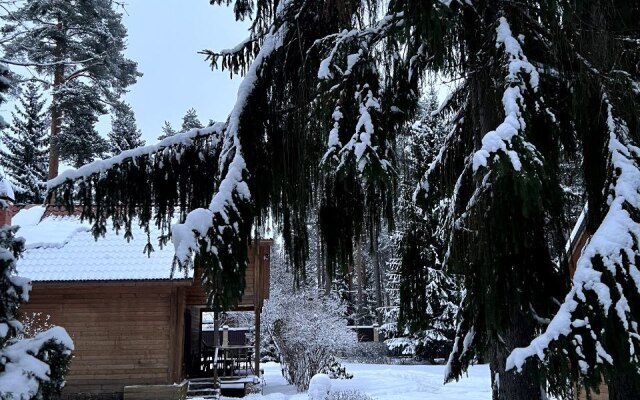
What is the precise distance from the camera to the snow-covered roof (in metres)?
12.3

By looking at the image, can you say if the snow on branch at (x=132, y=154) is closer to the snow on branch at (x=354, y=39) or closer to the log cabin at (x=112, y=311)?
the snow on branch at (x=354, y=39)

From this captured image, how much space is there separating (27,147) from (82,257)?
59.9 ft

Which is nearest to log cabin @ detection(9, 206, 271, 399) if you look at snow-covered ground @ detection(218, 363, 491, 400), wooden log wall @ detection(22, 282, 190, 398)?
wooden log wall @ detection(22, 282, 190, 398)

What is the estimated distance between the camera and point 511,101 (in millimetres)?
2623

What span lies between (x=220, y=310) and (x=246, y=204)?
599mm

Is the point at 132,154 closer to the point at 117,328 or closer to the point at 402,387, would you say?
the point at 117,328

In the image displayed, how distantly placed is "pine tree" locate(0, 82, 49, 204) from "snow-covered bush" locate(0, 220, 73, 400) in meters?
23.0

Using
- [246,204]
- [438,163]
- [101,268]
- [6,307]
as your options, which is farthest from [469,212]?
[101,268]

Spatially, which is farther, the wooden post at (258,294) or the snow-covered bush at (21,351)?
the wooden post at (258,294)

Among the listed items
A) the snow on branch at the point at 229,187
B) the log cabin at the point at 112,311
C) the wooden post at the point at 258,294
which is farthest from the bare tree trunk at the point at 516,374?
the wooden post at the point at 258,294

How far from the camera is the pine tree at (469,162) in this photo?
93.3 inches

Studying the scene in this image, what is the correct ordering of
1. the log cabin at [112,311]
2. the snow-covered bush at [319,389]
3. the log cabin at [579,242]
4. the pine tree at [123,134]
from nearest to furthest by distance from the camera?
the log cabin at [579,242] → the snow-covered bush at [319,389] → the log cabin at [112,311] → the pine tree at [123,134]

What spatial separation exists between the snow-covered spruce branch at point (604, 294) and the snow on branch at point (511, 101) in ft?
1.72

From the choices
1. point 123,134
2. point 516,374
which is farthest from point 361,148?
point 123,134
